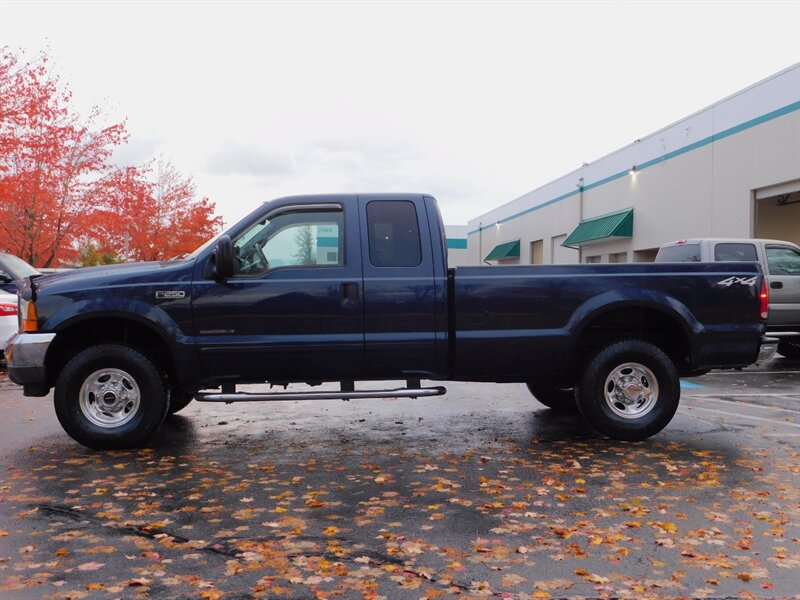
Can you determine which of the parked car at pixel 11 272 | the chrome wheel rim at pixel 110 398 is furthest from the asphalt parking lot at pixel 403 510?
the parked car at pixel 11 272

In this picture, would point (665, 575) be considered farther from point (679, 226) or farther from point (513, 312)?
point (679, 226)

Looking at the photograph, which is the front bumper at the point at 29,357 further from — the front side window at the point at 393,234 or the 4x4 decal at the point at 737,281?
the 4x4 decal at the point at 737,281

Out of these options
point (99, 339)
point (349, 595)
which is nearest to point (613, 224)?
point (99, 339)

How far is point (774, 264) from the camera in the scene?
12.7m

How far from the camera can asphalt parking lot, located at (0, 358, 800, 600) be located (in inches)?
148

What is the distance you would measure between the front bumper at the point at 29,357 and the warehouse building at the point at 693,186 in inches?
701

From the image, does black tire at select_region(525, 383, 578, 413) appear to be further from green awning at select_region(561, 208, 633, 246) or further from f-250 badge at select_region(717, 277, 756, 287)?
green awning at select_region(561, 208, 633, 246)

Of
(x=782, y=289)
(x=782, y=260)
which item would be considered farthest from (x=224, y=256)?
(x=782, y=260)

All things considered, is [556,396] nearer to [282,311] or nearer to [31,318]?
[282,311]

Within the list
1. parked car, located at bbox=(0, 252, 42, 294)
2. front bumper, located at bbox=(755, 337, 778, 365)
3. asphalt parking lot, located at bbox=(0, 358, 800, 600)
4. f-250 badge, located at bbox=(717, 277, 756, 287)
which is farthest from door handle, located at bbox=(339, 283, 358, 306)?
parked car, located at bbox=(0, 252, 42, 294)

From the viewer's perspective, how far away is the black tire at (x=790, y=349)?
13.9 meters

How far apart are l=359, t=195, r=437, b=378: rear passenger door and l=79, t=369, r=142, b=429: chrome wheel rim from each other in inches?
83.3

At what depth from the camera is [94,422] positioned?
655 cm

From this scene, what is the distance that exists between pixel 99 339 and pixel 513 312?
3.79m
